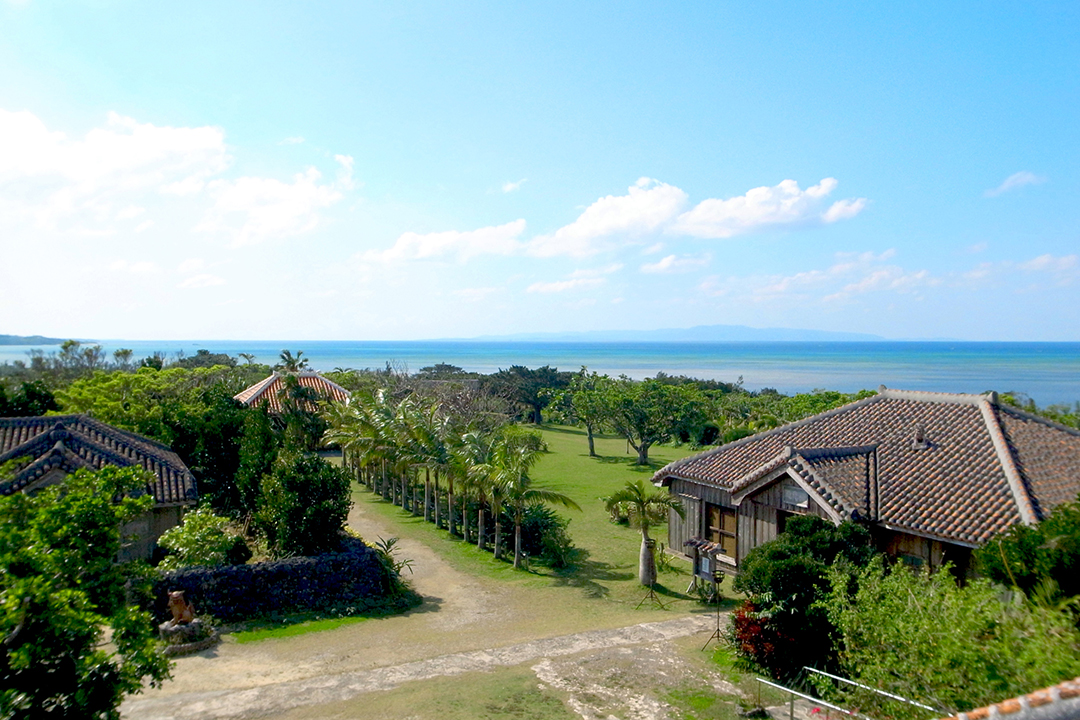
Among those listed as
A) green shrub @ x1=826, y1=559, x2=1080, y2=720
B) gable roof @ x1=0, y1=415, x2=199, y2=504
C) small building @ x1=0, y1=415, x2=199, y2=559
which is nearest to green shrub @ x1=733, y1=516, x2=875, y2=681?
green shrub @ x1=826, y1=559, x2=1080, y2=720

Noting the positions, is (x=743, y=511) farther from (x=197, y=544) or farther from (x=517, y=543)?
(x=197, y=544)

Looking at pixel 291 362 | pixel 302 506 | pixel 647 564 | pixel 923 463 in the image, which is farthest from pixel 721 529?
pixel 291 362

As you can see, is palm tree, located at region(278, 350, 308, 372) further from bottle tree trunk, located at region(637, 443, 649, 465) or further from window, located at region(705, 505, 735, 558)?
window, located at region(705, 505, 735, 558)

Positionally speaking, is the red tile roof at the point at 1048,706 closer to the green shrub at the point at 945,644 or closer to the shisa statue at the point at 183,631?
the green shrub at the point at 945,644

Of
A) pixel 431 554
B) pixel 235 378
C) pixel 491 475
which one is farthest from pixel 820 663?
pixel 235 378

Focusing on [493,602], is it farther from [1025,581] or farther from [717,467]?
[1025,581]
